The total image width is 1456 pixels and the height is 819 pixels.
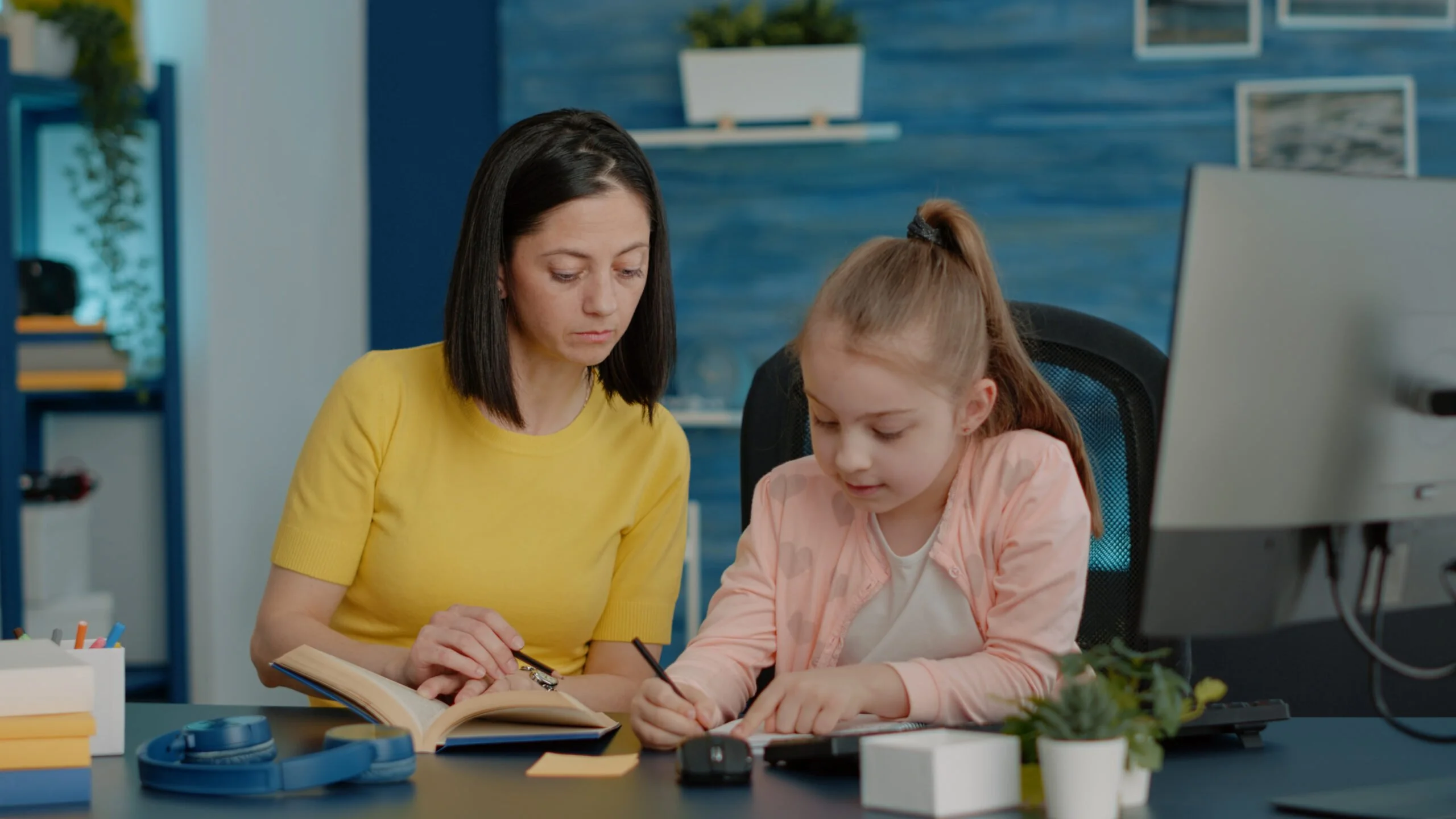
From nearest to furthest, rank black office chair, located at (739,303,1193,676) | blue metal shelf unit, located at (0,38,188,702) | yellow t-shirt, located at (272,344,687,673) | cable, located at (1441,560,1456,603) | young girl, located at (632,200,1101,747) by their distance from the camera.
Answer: cable, located at (1441,560,1456,603), young girl, located at (632,200,1101,747), black office chair, located at (739,303,1193,676), yellow t-shirt, located at (272,344,687,673), blue metal shelf unit, located at (0,38,188,702)

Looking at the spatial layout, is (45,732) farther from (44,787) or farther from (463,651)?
(463,651)

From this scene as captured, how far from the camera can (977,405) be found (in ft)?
4.40

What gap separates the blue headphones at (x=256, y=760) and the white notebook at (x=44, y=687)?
0.07 m

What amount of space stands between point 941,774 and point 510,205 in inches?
36.0

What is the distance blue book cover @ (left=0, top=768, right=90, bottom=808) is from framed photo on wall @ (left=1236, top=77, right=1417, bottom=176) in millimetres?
2871

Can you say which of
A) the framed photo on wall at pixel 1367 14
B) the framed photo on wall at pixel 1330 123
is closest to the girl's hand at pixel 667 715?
the framed photo on wall at pixel 1330 123

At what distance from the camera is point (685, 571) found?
339 cm

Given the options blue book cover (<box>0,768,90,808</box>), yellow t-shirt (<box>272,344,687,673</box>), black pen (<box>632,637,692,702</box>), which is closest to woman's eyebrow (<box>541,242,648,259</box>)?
yellow t-shirt (<box>272,344,687,673</box>)

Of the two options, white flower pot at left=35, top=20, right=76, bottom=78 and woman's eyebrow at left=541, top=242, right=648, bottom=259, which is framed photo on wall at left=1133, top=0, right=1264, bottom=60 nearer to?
woman's eyebrow at left=541, top=242, right=648, bottom=259

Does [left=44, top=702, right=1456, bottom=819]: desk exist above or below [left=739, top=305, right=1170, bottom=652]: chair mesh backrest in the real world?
below

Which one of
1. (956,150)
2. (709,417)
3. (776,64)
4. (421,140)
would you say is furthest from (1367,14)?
(421,140)

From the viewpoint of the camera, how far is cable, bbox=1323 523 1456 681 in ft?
2.93

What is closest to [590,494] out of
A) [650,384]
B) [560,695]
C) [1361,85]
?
[650,384]

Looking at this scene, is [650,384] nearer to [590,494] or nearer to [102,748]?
[590,494]
